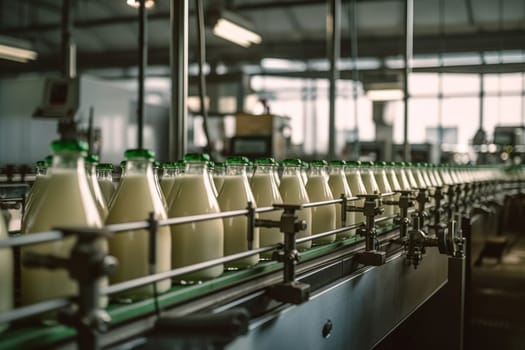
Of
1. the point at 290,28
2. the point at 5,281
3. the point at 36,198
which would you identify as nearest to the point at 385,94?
the point at 290,28

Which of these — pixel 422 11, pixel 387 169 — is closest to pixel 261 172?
pixel 387 169

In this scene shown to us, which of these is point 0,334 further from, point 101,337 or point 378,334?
point 378,334

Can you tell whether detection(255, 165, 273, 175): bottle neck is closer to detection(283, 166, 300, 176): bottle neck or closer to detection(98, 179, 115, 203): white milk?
detection(283, 166, 300, 176): bottle neck

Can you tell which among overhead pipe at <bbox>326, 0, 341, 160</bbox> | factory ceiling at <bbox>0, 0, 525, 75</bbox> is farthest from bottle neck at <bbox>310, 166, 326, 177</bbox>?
factory ceiling at <bbox>0, 0, 525, 75</bbox>

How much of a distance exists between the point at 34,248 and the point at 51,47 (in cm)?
1309

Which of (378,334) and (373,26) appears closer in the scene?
(378,334)

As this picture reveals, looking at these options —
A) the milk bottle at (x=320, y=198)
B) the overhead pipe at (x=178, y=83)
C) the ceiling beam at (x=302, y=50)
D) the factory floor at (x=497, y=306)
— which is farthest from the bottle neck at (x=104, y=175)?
the ceiling beam at (x=302, y=50)

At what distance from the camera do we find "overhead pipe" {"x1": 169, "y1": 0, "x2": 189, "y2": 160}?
1.30m

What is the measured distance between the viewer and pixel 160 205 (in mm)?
788

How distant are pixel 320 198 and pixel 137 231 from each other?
2.05 ft

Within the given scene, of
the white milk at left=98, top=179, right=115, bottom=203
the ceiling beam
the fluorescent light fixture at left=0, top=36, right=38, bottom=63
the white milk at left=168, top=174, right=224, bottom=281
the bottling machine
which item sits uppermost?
the ceiling beam

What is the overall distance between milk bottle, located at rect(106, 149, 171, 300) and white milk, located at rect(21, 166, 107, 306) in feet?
0.17

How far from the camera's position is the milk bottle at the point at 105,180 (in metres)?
0.95

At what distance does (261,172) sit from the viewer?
3.66 ft
